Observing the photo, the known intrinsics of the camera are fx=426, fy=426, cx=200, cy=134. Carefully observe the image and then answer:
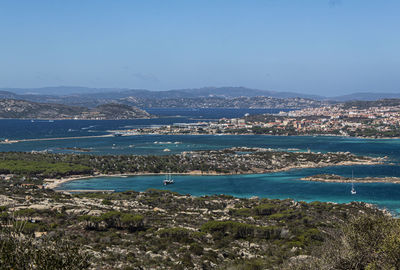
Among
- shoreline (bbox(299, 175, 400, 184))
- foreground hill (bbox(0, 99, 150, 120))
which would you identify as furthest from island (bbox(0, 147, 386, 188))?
foreground hill (bbox(0, 99, 150, 120))

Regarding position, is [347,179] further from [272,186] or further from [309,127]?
[309,127]

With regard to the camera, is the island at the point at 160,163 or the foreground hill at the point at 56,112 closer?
the island at the point at 160,163

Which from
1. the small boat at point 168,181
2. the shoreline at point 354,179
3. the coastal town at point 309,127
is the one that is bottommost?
the small boat at point 168,181

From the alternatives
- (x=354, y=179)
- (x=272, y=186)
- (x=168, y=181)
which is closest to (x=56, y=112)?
(x=168, y=181)

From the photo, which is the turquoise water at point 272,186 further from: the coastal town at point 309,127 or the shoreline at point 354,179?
the coastal town at point 309,127

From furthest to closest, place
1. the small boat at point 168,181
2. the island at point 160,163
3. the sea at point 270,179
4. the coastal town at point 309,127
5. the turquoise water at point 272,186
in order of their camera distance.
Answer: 1. the coastal town at point 309,127
2. the island at point 160,163
3. the small boat at point 168,181
4. the sea at point 270,179
5. the turquoise water at point 272,186

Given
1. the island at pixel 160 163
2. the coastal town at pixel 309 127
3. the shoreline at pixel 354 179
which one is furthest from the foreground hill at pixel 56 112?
the shoreline at pixel 354 179

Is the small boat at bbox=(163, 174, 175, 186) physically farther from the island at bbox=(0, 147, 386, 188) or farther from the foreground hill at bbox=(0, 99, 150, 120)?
the foreground hill at bbox=(0, 99, 150, 120)

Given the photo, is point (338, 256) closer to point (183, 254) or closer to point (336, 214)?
point (183, 254)
